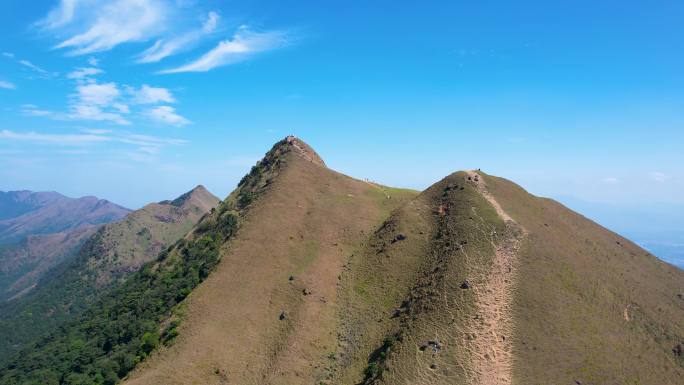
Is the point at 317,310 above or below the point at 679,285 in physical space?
below

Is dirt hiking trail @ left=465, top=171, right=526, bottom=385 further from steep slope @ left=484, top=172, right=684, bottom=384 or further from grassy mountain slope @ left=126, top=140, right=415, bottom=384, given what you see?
grassy mountain slope @ left=126, top=140, right=415, bottom=384

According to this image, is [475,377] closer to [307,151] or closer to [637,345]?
[637,345]

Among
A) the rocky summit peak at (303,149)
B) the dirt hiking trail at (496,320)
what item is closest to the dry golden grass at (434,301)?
the dirt hiking trail at (496,320)

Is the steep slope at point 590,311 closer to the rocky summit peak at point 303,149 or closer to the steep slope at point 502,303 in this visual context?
A: the steep slope at point 502,303

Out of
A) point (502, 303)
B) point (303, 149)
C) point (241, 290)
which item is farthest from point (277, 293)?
point (303, 149)

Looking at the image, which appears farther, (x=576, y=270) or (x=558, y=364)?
(x=576, y=270)

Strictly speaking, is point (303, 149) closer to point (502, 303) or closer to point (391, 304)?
point (391, 304)

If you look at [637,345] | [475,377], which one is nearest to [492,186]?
[637,345]

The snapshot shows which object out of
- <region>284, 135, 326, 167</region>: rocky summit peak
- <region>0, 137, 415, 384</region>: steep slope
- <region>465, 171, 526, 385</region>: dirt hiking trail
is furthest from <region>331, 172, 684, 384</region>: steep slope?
<region>284, 135, 326, 167</region>: rocky summit peak
